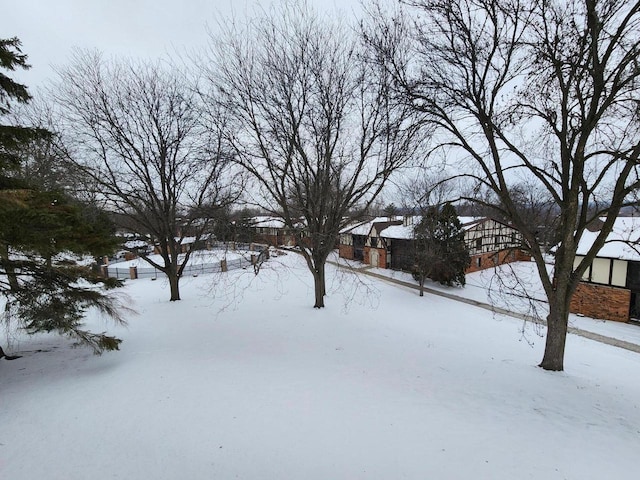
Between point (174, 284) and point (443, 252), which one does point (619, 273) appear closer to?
point (443, 252)

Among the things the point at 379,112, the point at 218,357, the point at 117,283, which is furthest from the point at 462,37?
the point at 117,283

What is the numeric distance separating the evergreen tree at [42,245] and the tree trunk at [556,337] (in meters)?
8.98

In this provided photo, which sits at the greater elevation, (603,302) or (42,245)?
(42,245)

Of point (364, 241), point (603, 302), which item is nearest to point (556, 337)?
point (603, 302)

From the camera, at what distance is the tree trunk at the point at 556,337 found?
603 centimetres

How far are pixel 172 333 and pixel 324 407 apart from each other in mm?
5507

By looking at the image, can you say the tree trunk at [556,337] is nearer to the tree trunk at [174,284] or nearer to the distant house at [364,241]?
the tree trunk at [174,284]

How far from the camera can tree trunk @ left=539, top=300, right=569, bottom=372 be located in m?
6.03

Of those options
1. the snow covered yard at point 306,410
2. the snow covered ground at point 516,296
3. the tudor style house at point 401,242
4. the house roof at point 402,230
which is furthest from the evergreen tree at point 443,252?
the snow covered yard at point 306,410

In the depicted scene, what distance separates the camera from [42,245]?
4.17 meters

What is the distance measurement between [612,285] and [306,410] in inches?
797

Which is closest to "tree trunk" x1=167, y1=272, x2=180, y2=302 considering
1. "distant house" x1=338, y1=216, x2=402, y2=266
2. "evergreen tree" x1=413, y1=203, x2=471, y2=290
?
Answer: "evergreen tree" x1=413, y1=203, x2=471, y2=290

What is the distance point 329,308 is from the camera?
1051cm

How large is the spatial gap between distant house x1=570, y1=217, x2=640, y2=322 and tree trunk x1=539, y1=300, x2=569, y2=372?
44.1ft
